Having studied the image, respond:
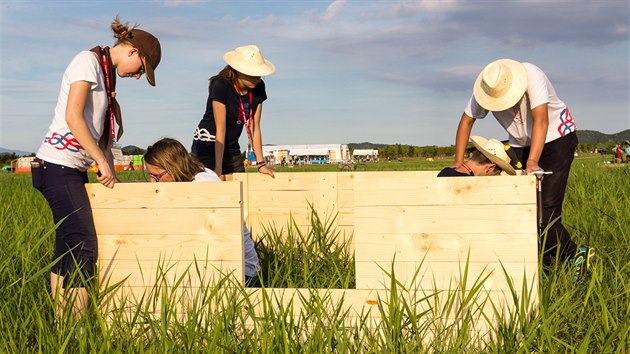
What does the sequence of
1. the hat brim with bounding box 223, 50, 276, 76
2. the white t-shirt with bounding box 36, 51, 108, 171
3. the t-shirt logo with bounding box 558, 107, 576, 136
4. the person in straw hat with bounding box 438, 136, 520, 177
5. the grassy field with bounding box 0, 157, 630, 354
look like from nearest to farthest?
1. the grassy field with bounding box 0, 157, 630, 354
2. the white t-shirt with bounding box 36, 51, 108, 171
3. the person in straw hat with bounding box 438, 136, 520, 177
4. the t-shirt logo with bounding box 558, 107, 576, 136
5. the hat brim with bounding box 223, 50, 276, 76

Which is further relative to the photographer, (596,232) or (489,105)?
(596,232)

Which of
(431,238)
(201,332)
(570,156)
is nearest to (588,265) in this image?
(570,156)

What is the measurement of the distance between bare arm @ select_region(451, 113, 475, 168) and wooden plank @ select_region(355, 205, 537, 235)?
1.56m

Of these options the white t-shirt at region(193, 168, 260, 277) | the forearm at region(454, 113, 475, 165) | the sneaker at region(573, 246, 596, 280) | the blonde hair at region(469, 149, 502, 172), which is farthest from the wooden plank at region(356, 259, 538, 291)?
the forearm at region(454, 113, 475, 165)

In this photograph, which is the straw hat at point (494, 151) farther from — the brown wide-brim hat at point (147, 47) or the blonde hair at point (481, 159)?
the brown wide-brim hat at point (147, 47)

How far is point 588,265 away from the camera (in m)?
3.93

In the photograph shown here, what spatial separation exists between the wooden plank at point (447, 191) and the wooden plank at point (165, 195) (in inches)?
27.0

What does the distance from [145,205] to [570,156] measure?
2915 millimetres

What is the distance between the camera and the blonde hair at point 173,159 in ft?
11.9

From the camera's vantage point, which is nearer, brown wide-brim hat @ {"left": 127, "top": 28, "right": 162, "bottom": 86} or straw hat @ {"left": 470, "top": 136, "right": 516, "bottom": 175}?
brown wide-brim hat @ {"left": 127, "top": 28, "right": 162, "bottom": 86}

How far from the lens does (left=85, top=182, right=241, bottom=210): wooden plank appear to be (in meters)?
3.15

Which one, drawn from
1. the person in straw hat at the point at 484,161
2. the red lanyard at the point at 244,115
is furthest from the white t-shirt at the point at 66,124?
the person in straw hat at the point at 484,161

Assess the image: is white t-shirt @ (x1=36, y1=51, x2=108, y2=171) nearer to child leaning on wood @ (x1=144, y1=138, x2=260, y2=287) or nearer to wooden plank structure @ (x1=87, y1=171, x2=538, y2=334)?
wooden plank structure @ (x1=87, y1=171, x2=538, y2=334)

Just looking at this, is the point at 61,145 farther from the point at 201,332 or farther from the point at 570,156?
the point at 570,156
